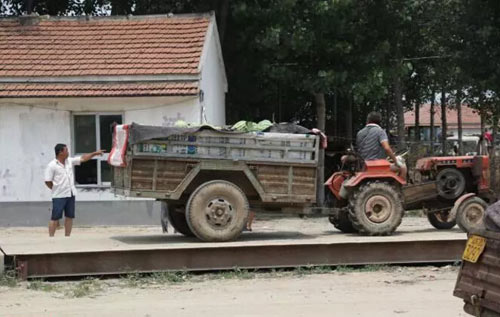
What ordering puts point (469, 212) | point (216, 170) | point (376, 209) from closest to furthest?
point (216, 170)
point (376, 209)
point (469, 212)

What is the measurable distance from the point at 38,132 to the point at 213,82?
4.69m

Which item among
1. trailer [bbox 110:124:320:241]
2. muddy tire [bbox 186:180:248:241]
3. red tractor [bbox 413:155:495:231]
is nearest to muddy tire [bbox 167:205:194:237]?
trailer [bbox 110:124:320:241]

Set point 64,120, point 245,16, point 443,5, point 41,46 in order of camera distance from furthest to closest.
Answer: point 443,5 < point 245,16 < point 41,46 < point 64,120

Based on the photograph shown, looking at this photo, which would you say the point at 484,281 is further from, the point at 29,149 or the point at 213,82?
the point at 213,82

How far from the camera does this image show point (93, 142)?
→ 15.6m

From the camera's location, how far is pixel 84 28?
57.3 ft

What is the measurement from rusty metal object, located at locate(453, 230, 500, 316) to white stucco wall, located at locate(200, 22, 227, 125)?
11064 mm

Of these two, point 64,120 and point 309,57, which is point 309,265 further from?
point 309,57

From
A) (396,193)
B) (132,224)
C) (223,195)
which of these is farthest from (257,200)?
(132,224)

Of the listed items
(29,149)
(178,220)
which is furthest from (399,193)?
(29,149)

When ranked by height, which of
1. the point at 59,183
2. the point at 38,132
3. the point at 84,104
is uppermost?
the point at 84,104

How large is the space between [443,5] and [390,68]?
8.88 ft

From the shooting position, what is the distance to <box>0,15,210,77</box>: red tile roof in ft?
51.1

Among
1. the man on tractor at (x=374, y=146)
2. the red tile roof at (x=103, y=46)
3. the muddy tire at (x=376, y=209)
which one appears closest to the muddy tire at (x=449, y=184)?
the man on tractor at (x=374, y=146)
